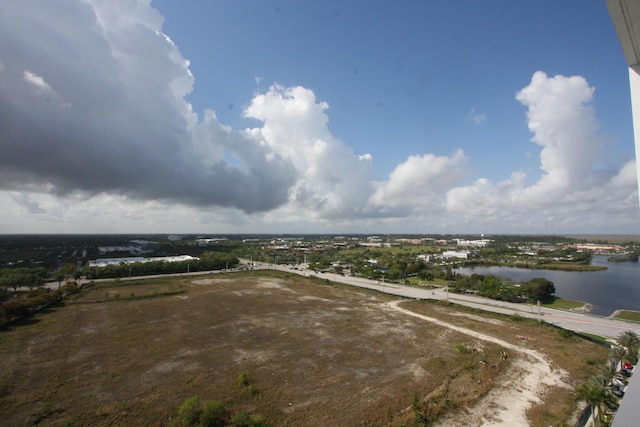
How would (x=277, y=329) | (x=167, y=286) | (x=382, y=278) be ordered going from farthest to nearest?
1. (x=382, y=278)
2. (x=167, y=286)
3. (x=277, y=329)

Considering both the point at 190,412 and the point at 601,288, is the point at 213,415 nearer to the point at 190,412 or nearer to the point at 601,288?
the point at 190,412

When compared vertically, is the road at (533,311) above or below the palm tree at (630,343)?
below

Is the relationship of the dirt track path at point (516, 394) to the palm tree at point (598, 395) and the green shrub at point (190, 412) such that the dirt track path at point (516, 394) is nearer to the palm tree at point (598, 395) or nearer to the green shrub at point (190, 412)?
the palm tree at point (598, 395)

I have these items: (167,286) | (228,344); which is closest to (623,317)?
(228,344)

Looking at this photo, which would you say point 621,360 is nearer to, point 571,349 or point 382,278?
point 571,349

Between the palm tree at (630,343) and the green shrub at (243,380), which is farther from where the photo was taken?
the palm tree at (630,343)

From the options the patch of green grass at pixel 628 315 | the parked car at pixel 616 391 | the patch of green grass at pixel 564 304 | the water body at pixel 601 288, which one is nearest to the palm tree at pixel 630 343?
the parked car at pixel 616 391

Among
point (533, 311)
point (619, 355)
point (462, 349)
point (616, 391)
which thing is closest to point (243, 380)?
point (462, 349)
